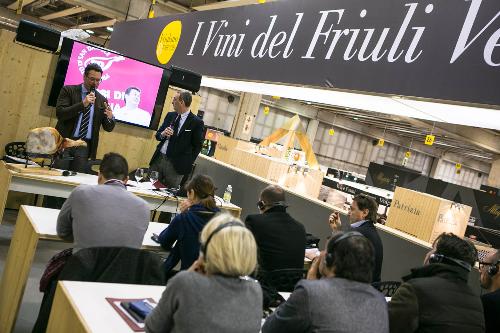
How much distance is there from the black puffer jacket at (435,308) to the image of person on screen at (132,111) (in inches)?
182

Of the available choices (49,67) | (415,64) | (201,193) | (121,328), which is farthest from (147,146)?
(121,328)

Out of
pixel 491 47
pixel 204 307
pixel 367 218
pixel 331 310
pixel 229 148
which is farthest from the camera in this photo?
pixel 229 148

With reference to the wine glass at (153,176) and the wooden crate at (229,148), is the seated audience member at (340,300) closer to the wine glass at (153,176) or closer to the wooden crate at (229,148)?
the wine glass at (153,176)

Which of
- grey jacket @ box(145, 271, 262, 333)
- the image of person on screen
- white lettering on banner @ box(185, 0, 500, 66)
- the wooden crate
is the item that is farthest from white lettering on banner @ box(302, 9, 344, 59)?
the wooden crate

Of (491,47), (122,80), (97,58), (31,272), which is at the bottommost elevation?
(31,272)

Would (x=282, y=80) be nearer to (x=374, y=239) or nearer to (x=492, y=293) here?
(x=374, y=239)

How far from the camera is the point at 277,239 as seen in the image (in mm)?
3037

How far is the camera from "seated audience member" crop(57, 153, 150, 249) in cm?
247

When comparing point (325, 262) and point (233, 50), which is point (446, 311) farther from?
point (233, 50)

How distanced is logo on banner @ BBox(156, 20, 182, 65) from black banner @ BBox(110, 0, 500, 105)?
0.56 metres

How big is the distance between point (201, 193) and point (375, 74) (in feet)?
5.77

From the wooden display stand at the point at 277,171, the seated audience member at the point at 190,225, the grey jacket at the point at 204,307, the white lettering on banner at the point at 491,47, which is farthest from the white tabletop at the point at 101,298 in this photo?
the wooden display stand at the point at 277,171

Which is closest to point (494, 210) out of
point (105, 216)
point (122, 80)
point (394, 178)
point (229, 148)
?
point (394, 178)

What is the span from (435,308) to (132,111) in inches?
190
